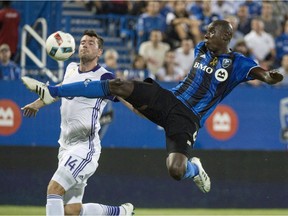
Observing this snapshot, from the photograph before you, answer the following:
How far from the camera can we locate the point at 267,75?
8.91 metres

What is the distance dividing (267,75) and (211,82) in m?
0.74

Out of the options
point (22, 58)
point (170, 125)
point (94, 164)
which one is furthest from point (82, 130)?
point (22, 58)

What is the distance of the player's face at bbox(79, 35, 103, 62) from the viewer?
8.88m

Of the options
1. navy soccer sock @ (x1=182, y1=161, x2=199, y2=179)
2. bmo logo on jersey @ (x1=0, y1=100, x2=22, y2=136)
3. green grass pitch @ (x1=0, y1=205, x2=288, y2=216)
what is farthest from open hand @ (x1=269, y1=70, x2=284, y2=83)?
bmo logo on jersey @ (x1=0, y1=100, x2=22, y2=136)

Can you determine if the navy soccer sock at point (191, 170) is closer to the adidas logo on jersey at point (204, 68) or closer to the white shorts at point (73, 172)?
the white shorts at point (73, 172)

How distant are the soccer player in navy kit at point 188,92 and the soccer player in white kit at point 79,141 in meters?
0.27

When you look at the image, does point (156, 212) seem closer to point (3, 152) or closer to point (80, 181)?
point (3, 152)

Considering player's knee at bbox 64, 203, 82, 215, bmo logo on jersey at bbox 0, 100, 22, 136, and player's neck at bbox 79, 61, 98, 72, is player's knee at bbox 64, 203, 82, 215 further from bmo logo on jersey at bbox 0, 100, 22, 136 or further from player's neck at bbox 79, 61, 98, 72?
bmo logo on jersey at bbox 0, 100, 22, 136

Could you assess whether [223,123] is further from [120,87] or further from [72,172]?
[72,172]

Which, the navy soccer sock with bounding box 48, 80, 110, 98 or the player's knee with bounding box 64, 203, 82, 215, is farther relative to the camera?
the player's knee with bounding box 64, 203, 82, 215

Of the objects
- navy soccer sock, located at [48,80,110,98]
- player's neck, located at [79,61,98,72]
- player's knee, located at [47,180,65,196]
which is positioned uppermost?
player's neck, located at [79,61,98,72]

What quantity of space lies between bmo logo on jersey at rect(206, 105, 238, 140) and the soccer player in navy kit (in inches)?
205

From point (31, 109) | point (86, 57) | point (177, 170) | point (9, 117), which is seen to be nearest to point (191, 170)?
point (177, 170)

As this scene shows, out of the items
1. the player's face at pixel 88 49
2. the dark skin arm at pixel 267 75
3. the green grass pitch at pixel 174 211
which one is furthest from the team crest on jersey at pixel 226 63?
the green grass pitch at pixel 174 211
